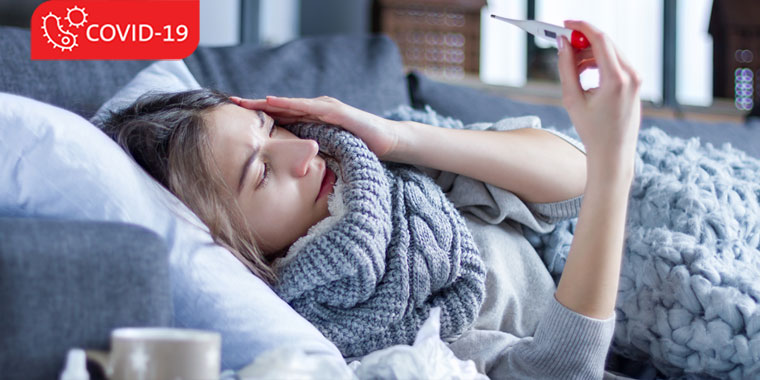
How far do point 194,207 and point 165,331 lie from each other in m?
0.35

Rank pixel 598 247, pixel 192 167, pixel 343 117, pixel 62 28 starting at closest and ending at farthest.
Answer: pixel 598 247, pixel 192 167, pixel 343 117, pixel 62 28

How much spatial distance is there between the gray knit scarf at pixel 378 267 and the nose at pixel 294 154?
2.4 inches

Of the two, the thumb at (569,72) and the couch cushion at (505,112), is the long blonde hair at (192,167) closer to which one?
the thumb at (569,72)

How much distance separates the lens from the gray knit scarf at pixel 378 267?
861mm

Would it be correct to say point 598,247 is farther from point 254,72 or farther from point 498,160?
point 254,72

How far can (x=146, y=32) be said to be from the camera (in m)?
1.41

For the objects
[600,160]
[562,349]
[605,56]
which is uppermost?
[605,56]

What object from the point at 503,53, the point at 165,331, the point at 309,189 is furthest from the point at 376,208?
the point at 503,53

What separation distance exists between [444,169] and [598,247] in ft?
1.01

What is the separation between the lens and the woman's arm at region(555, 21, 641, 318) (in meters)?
0.69

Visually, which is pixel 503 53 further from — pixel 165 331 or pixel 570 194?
pixel 165 331

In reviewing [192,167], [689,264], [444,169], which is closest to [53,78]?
[192,167]

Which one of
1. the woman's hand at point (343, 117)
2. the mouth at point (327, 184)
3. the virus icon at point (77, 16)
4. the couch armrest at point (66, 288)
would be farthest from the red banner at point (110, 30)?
the couch armrest at point (66, 288)

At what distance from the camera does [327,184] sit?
37.9 inches
